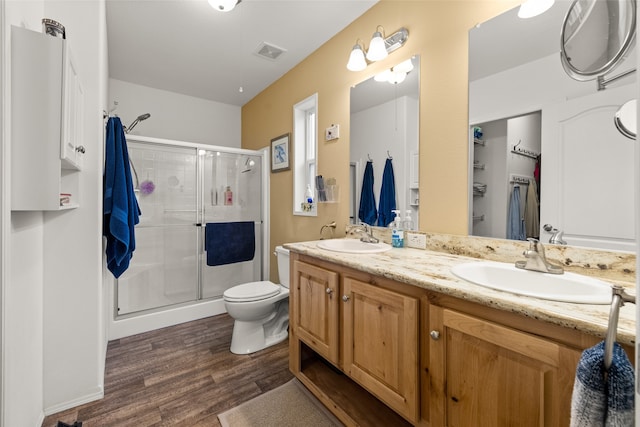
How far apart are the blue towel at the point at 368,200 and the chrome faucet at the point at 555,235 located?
0.98m

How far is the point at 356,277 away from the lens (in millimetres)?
1302

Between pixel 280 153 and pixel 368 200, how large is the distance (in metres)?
1.40

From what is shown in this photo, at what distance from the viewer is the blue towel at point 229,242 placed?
2.96 meters

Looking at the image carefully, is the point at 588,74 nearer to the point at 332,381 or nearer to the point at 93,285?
the point at 332,381

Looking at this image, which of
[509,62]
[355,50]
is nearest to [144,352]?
[355,50]

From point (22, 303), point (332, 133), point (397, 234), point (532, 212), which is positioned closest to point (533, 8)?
point (532, 212)

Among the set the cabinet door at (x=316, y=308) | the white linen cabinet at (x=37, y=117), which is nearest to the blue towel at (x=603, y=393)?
the cabinet door at (x=316, y=308)

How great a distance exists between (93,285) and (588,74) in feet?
8.05

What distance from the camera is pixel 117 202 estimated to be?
1751 mm

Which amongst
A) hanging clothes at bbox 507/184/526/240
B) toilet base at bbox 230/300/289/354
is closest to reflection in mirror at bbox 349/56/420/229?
hanging clothes at bbox 507/184/526/240

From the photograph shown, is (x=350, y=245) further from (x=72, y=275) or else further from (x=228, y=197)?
(x=228, y=197)

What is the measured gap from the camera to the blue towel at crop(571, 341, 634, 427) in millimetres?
456

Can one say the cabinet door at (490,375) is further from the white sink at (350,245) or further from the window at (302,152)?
the window at (302,152)

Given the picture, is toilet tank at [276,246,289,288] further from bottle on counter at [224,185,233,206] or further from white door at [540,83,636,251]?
white door at [540,83,636,251]
